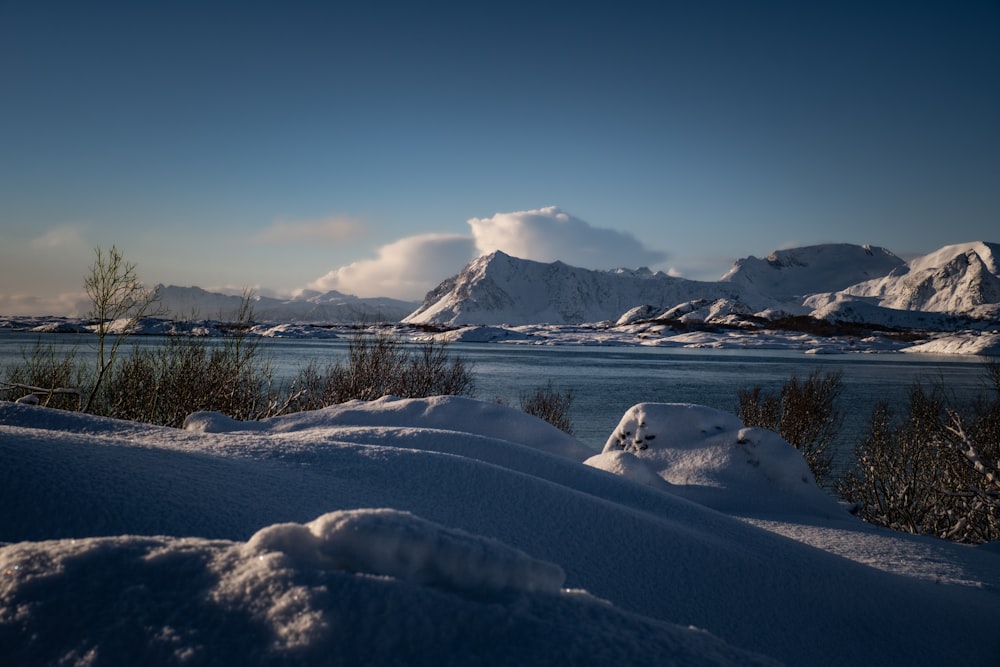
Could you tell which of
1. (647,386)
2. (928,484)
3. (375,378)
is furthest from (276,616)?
(647,386)

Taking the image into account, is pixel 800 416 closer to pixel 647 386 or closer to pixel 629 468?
pixel 629 468

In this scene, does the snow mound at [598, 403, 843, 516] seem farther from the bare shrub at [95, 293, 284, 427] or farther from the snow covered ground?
the bare shrub at [95, 293, 284, 427]

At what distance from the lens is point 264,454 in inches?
107

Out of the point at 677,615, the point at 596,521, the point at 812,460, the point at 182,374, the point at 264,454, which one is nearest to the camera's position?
the point at 677,615

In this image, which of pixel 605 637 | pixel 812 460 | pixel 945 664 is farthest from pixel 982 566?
pixel 812 460

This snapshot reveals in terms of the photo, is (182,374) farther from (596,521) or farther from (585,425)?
(585,425)

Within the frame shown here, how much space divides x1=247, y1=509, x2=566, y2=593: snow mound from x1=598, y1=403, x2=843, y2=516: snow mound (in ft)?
12.3

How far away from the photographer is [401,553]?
104 centimetres

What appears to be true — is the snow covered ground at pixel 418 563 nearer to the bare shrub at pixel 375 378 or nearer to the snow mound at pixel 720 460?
the snow mound at pixel 720 460

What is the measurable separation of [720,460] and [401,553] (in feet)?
16.4

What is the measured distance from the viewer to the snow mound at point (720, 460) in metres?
4.84

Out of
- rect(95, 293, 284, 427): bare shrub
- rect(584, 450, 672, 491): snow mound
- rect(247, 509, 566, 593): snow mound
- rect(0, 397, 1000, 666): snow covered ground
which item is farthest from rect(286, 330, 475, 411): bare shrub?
rect(247, 509, 566, 593): snow mound

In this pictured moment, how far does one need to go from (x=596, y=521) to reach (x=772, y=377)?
141 feet

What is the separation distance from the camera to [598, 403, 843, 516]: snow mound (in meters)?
4.84
